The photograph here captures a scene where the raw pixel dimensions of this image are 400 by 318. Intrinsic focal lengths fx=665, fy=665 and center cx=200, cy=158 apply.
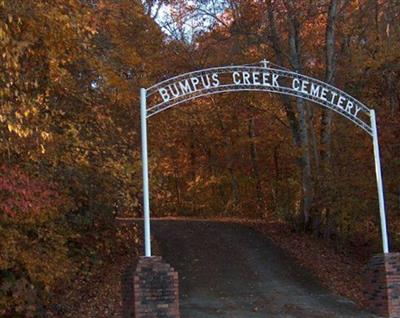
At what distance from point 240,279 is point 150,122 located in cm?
618

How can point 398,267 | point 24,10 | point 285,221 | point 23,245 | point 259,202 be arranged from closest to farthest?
point 24,10
point 23,245
point 398,267
point 285,221
point 259,202

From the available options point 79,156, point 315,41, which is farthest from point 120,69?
point 315,41

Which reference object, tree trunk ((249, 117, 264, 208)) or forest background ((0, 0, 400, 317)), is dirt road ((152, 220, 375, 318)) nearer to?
forest background ((0, 0, 400, 317))

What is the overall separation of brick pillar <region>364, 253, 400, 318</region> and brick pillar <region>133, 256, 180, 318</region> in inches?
160

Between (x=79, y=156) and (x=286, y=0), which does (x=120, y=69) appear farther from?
(x=286, y=0)

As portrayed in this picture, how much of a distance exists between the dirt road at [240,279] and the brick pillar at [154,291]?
1.32m

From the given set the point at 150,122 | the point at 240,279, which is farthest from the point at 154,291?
the point at 150,122

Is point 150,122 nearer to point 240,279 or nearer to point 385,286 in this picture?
point 240,279

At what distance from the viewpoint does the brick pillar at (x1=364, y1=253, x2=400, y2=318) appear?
12.2m

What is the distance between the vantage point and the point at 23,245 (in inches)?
447

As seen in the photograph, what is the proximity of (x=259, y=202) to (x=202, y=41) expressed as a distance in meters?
11.0

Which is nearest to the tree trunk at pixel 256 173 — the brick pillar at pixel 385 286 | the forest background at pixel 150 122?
the forest background at pixel 150 122

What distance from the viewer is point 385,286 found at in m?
12.2

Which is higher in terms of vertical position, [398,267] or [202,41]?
[202,41]
